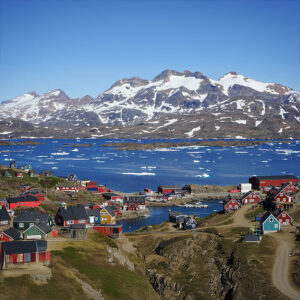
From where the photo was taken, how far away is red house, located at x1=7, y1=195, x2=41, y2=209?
62.1 m

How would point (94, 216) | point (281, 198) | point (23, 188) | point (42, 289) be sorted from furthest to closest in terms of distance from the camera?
point (23, 188)
point (281, 198)
point (94, 216)
point (42, 289)

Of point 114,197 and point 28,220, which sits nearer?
point 28,220

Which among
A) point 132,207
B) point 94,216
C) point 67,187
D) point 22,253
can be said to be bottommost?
point 132,207

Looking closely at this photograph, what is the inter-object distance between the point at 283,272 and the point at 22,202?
121ft

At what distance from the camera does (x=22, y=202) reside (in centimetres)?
6222

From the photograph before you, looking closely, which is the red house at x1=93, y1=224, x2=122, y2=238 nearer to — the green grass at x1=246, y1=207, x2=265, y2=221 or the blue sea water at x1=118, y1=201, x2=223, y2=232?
the blue sea water at x1=118, y1=201, x2=223, y2=232

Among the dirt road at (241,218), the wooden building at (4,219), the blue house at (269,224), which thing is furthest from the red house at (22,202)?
the blue house at (269,224)

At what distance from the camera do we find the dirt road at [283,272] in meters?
33.9

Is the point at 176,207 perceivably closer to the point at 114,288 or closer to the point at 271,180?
the point at 271,180

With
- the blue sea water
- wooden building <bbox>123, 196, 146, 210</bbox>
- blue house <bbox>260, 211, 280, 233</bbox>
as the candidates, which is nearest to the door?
blue house <bbox>260, 211, 280, 233</bbox>

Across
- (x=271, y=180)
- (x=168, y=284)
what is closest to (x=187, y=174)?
(x=271, y=180)

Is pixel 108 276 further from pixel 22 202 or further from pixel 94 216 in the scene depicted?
pixel 22 202

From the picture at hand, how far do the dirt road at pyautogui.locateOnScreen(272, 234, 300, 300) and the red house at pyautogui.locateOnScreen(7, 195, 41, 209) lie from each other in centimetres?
3336

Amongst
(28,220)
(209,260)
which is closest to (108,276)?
(209,260)
